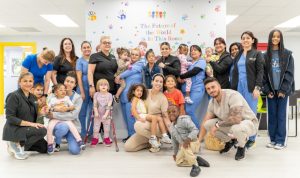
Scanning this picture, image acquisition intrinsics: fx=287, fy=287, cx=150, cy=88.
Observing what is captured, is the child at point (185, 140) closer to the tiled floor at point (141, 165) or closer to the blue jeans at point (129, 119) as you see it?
the tiled floor at point (141, 165)

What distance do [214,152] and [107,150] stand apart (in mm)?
1354

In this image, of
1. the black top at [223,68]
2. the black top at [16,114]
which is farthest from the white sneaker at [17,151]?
the black top at [223,68]

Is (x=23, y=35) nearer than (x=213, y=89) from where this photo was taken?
No

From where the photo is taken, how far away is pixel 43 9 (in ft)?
20.9

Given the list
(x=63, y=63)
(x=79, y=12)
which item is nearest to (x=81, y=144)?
(x=63, y=63)

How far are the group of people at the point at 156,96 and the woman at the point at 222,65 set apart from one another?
0.5 inches

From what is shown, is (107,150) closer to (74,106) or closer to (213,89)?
(74,106)

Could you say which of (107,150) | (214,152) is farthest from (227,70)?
(107,150)

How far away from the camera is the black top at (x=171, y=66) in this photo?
3955 millimetres

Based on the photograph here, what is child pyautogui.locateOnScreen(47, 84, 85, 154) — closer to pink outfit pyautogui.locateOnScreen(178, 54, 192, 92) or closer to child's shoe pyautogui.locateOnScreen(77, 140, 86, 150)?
child's shoe pyautogui.locateOnScreen(77, 140, 86, 150)

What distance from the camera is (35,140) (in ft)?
11.0

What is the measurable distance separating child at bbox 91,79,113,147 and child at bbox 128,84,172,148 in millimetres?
320

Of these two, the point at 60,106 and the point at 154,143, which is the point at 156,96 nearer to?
the point at 154,143

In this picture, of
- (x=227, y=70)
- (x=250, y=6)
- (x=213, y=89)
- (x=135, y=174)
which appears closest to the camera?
(x=135, y=174)
